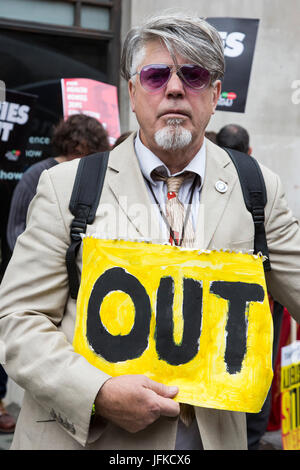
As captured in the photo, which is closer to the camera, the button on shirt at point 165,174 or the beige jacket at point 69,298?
the beige jacket at point 69,298

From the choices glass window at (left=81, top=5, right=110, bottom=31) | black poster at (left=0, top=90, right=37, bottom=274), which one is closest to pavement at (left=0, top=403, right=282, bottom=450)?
black poster at (left=0, top=90, right=37, bottom=274)

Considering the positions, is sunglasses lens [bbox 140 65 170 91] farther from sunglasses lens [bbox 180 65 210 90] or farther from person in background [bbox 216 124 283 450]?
person in background [bbox 216 124 283 450]

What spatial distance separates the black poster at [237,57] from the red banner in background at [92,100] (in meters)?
0.87

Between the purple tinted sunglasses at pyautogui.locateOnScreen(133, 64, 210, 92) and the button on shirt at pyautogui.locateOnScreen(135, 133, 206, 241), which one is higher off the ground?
the purple tinted sunglasses at pyautogui.locateOnScreen(133, 64, 210, 92)

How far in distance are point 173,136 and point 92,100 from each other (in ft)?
9.99

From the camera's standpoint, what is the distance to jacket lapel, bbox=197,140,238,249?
1993 mm

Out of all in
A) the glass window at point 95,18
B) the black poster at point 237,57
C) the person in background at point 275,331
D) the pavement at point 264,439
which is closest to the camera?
the person in background at point 275,331

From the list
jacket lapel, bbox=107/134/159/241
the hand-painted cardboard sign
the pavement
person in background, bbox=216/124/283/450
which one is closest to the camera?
Answer: the hand-painted cardboard sign

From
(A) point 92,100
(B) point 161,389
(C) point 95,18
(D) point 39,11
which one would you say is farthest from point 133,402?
(C) point 95,18

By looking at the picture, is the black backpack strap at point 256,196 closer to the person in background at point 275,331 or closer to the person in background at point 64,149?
the person in background at point 64,149

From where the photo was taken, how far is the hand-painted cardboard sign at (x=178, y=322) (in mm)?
1811

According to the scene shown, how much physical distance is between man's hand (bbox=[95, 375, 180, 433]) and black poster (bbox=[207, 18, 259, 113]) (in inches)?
133

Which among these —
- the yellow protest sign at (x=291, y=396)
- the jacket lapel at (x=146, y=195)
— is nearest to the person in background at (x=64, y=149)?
the yellow protest sign at (x=291, y=396)

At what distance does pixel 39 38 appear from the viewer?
21.4 ft
